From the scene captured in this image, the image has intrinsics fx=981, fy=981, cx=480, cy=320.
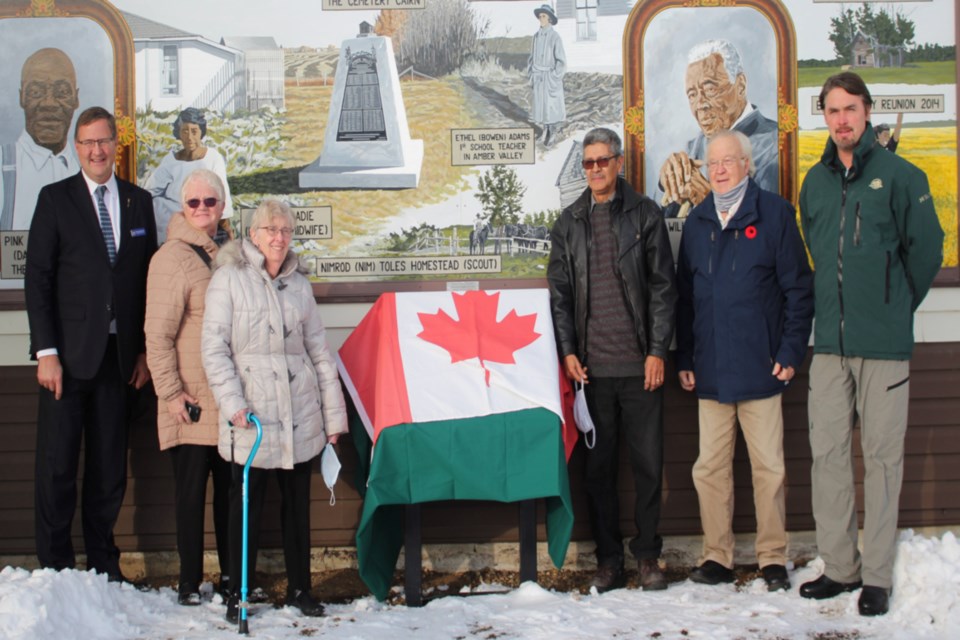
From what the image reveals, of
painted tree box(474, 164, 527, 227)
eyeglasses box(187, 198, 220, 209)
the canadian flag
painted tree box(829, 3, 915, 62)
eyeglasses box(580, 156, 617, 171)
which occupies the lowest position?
the canadian flag

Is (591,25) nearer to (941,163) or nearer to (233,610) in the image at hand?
Answer: (941,163)

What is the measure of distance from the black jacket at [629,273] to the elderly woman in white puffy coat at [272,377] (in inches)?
42.3

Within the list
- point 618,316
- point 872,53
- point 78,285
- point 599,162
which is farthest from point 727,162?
point 78,285

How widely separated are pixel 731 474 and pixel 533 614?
44.7 inches

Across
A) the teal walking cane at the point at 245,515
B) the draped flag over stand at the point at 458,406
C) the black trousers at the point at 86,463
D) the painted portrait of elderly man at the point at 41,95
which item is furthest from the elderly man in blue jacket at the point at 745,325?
the painted portrait of elderly man at the point at 41,95

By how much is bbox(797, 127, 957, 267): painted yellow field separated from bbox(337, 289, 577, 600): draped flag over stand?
199 centimetres

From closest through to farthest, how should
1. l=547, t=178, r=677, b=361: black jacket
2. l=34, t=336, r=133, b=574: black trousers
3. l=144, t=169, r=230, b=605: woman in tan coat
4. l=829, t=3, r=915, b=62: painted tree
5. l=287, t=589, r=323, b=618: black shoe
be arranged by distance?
l=144, t=169, r=230, b=605: woman in tan coat
l=287, t=589, r=323, b=618: black shoe
l=34, t=336, r=133, b=574: black trousers
l=547, t=178, r=677, b=361: black jacket
l=829, t=3, r=915, b=62: painted tree

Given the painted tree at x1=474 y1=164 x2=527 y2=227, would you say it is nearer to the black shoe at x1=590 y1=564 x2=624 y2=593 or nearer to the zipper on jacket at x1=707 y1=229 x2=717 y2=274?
the zipper on jacket at x1=707 y1=229 x2=717 y2=274

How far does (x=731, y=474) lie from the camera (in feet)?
14.6

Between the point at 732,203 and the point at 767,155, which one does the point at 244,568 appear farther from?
the point at 767,155

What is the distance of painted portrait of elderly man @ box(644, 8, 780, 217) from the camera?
474 centimetres

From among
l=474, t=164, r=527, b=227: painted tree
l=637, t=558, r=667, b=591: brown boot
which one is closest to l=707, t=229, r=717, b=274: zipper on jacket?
l=474, t=164, r=527, b=227: painted tree

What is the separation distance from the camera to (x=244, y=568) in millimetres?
3822

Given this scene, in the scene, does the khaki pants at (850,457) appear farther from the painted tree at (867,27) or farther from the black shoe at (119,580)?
the black shoe at (119,580)
